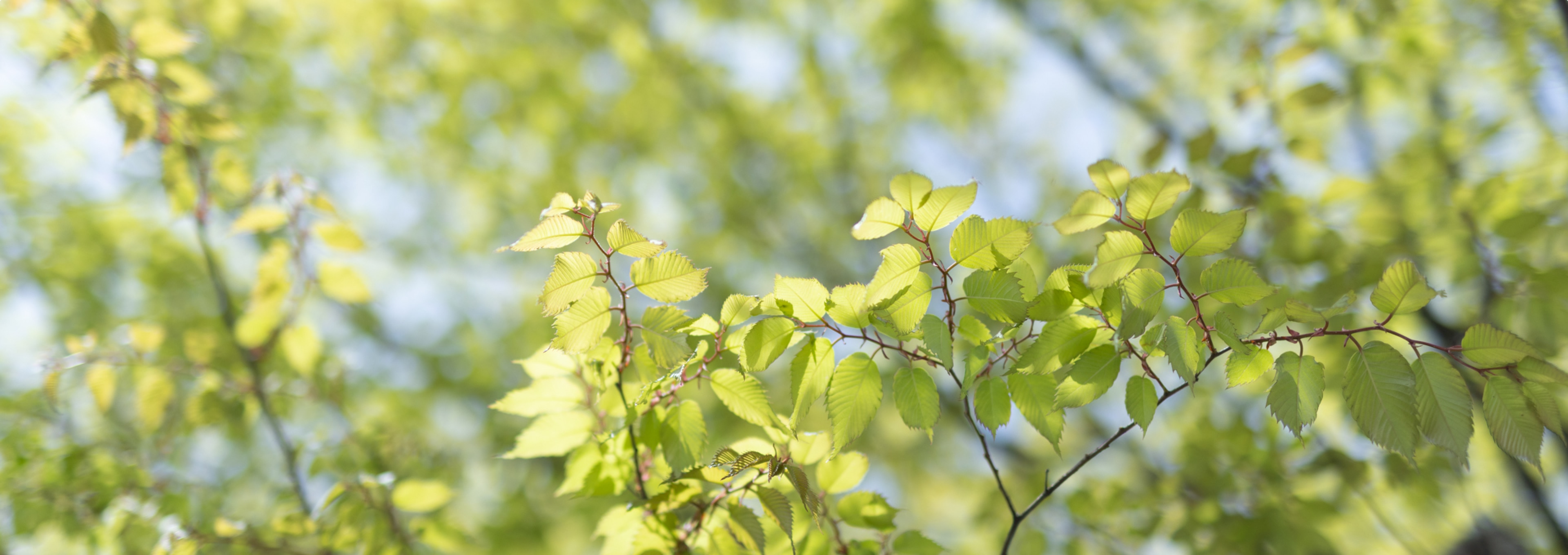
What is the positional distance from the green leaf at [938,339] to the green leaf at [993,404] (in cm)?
8

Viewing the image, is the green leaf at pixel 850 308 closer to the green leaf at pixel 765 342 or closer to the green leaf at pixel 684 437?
the green leaf at pixel 765 342

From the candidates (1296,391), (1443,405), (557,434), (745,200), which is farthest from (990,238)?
(745,200)

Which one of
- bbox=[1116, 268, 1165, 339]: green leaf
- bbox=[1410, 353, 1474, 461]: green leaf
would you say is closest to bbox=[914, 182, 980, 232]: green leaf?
bbox=[1116, 268, 1165, 339]: green leaf

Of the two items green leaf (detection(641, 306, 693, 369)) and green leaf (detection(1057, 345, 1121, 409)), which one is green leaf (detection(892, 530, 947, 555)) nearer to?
green leaf (detection(1057, 345, 1121, 409))

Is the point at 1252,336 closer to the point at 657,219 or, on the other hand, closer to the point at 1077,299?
the point at 1077,299

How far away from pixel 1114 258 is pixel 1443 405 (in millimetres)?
374

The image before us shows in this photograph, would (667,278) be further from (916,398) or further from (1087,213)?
(1087,213)

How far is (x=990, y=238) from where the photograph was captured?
884mm

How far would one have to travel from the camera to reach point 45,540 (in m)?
2.88

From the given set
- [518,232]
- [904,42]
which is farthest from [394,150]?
[904,42]

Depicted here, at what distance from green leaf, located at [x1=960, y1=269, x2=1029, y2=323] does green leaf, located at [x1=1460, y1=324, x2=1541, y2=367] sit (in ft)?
1.67

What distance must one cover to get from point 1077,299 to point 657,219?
18.6 feet

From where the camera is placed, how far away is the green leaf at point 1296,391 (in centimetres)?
80

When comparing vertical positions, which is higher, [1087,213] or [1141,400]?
[1087,213]
